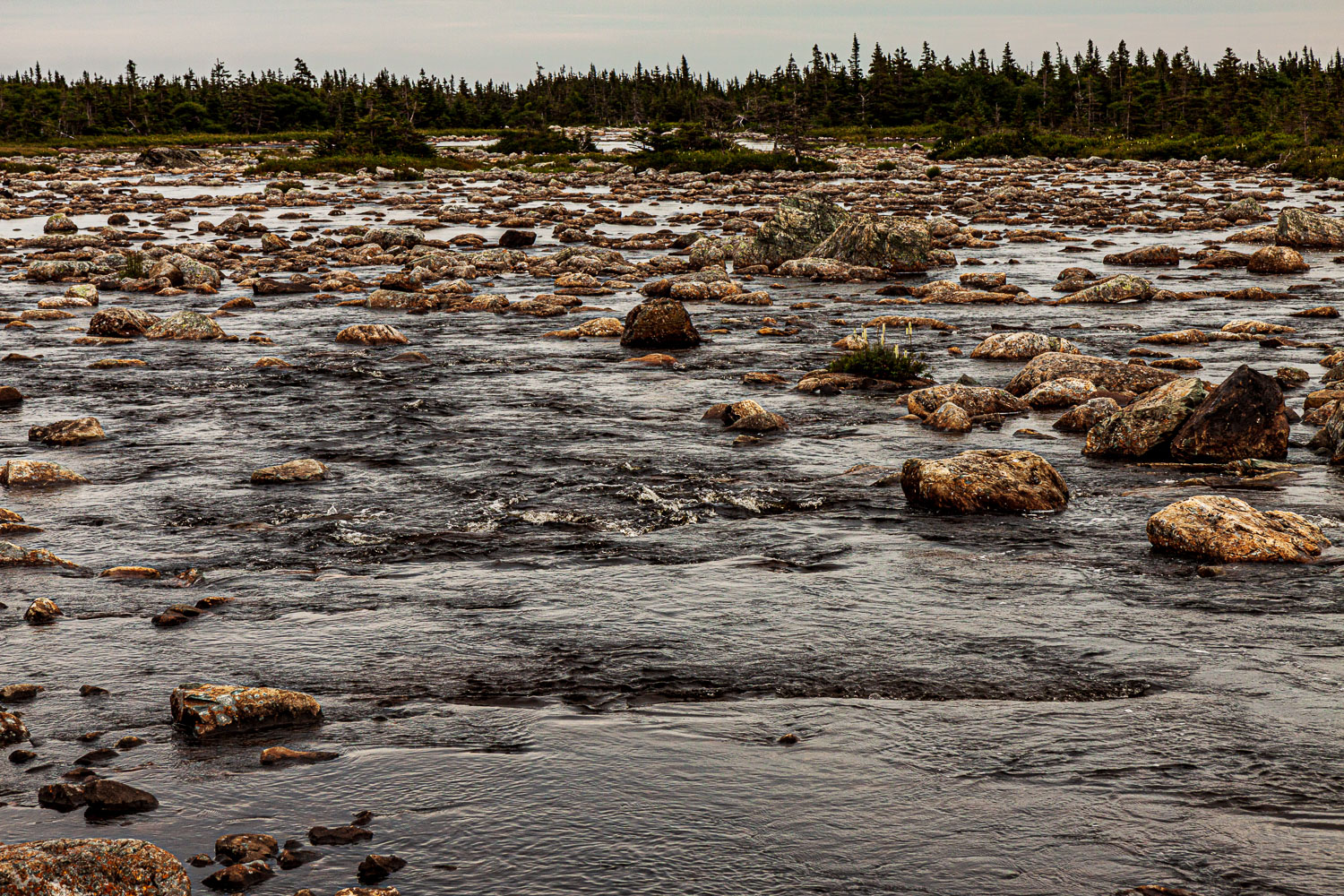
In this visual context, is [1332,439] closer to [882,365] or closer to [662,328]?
[882,365]

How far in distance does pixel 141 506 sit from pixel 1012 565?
760 cm

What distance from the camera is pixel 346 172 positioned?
228 ft

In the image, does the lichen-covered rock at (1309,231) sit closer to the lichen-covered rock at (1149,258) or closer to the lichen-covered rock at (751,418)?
the lichen-covered rock at (1149,258)

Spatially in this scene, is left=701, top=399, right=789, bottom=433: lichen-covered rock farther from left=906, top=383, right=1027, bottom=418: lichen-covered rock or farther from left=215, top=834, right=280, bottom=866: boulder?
left=215, top=834, right=280, bottom=866: boulder

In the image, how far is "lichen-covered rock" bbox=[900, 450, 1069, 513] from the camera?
10.5 meters

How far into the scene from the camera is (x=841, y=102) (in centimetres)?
12200

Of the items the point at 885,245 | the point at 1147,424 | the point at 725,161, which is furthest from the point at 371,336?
the point at 725,161

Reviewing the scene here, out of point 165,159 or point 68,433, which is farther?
point 165,159

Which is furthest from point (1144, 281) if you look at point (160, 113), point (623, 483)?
point (160, 113)

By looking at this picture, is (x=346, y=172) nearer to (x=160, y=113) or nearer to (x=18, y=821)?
(x=160, y=113)

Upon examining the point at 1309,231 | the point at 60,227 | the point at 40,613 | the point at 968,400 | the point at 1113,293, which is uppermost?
the point at 60,227

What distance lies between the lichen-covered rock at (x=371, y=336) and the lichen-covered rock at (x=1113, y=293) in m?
12.8

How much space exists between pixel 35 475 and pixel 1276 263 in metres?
25.8

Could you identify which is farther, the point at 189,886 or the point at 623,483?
the point at 623,483
